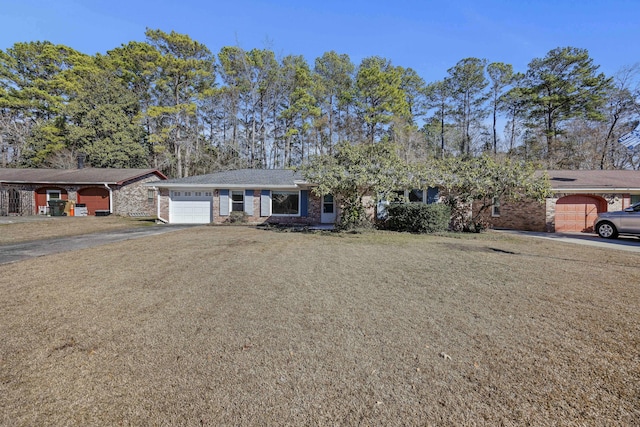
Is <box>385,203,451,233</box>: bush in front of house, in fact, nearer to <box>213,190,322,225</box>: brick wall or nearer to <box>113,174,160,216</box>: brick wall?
<box>213,190,322,225</box>: brick wall

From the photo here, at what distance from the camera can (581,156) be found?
24.8m

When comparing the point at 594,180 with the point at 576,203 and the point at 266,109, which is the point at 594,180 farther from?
the point at 266,109

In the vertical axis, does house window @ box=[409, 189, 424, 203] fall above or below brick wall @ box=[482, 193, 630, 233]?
above

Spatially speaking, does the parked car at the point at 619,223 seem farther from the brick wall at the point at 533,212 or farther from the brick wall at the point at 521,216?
the brick wall at the point at 521,216

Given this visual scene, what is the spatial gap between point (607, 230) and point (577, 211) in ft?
9.38

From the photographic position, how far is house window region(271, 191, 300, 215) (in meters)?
15.9

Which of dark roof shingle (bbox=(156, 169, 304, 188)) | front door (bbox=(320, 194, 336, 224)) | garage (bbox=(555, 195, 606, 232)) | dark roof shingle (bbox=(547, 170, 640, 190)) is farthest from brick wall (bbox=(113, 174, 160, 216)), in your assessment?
dark roof shingle (bbox=(547, 170, 640, 190))

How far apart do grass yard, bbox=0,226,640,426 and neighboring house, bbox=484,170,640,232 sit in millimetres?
10212

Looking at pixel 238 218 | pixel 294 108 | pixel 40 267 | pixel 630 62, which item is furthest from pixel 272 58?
pixel 630 62

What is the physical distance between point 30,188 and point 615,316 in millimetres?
29588

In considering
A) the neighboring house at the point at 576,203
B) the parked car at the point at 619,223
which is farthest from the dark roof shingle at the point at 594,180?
the parked car at the point at 619,223

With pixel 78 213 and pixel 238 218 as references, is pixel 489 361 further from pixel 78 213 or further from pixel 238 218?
pixel 78 213

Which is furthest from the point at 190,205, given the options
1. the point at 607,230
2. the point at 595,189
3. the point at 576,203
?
the point at 595,189

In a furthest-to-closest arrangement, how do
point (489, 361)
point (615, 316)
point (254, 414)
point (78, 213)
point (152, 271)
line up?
1. point (78, 213)
2. point (152, 271)
3. point (615, 316)
4. point (489, 361)
5. point (254, 414)
